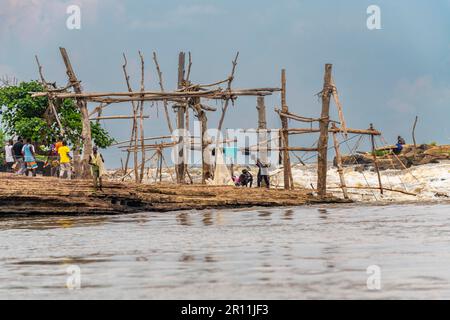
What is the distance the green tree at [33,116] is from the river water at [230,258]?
49.9ft

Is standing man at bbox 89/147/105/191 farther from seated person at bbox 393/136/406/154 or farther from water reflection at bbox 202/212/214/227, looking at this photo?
seated person at bbox 393/136/406/154

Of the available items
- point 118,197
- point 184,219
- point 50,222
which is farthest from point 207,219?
point 118,197

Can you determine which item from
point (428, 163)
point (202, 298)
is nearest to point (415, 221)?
point (202, 298)

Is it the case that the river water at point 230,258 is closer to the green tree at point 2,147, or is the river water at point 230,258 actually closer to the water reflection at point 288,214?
the water reflection at point 288,214

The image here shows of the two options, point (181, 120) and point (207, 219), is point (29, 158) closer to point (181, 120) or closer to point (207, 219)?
point (181, 120)

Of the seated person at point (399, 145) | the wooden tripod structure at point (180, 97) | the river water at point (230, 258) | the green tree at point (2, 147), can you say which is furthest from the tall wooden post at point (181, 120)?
the seated person at point (399, 145)

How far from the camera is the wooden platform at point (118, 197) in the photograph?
23.1m

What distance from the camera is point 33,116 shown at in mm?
37500

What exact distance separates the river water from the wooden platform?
1924 millimetres

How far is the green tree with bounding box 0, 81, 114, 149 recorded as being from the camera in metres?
36.0

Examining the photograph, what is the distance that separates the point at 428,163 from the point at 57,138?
1733 centimetres

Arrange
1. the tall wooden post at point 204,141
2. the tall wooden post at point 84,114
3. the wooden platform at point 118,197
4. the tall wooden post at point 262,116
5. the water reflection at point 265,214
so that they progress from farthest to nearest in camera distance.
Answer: the tall wooden post at point 262,116, the tall wooden post at point 204,141, the tall wooden post at point 84,114, the wooden platform at point 118,197, the water reflection at point 265,214

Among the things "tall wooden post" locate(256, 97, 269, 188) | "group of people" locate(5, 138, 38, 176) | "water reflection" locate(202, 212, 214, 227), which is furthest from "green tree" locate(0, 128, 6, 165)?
"water reflection" locate(202, 212, 214, 227)
